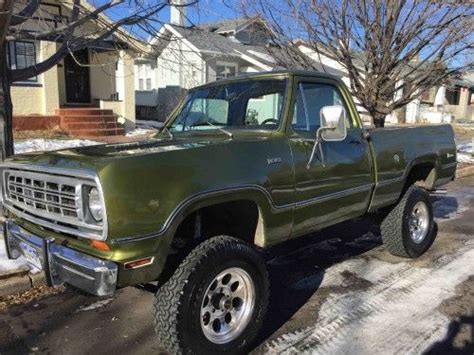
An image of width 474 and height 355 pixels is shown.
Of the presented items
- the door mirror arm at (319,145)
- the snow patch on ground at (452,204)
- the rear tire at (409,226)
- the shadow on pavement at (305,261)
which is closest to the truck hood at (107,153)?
the door mirror arm at (319,145)

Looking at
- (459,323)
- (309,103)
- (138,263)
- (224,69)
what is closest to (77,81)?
(224,69)

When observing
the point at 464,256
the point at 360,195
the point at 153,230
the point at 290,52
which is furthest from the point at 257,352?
the point at 290,52

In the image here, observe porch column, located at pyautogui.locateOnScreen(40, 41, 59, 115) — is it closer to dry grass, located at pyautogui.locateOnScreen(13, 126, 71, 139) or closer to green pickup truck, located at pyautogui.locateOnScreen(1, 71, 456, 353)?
dry grass, located at pyautogui.locateOnScreen(13, 126, 71, 139)

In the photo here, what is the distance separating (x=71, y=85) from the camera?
17094mm

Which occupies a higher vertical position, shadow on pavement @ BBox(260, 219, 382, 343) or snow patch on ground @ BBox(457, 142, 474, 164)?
snow patch on ground @ BBox(457, 142, 474, 164)

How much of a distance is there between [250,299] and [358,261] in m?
2.22

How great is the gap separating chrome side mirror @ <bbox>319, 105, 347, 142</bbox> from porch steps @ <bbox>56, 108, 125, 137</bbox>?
11.8 meters

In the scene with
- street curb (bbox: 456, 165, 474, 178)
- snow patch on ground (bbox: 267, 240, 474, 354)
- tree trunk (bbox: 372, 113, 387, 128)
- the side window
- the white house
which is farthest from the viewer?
the white house

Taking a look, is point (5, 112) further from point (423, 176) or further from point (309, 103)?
point (423, 176)

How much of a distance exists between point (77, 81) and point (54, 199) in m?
15.3

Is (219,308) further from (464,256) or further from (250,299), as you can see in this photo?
(464,256)

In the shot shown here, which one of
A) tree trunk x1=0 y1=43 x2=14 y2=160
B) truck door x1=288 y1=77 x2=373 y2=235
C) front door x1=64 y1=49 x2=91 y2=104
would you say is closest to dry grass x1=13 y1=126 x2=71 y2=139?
front door x1=64 y1=49 x2=91 y2=104

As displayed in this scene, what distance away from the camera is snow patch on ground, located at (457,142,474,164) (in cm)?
1301

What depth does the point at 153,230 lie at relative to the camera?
2775mm
